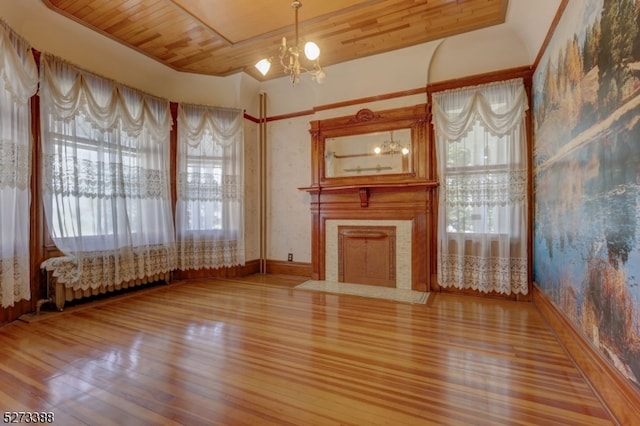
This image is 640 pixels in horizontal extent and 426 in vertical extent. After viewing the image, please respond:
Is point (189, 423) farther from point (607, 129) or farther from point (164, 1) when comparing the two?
point (164, 1)

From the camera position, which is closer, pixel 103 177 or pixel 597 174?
pixel 597 174

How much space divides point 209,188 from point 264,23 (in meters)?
→ 2.51

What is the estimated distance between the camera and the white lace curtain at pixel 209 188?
468 cm

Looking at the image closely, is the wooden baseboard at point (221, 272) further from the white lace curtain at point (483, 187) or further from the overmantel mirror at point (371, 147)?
the white lace curtain at point (483, 187)

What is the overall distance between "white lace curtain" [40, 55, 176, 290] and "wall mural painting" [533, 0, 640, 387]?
15.6 ft

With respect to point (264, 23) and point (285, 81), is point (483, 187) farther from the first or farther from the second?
point (285, 81)

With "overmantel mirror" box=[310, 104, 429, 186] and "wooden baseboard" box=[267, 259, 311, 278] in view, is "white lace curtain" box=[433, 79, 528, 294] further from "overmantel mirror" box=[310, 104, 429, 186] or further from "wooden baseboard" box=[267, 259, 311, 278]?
"wooden baseboard" box=[267, 259, 311, 278]

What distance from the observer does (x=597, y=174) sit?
6.01 feet

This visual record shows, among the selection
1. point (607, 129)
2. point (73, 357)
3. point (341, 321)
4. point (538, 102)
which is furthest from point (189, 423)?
point (538, 102)

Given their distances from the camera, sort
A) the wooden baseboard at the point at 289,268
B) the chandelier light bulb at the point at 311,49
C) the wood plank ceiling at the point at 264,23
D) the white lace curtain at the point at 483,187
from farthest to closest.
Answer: the wooden baseboard at the point at 289,268, the white lace curtain at the point at 483,187, the wood plank ceiling at the point at 264,23, the chandelier light bulb at the point at 311,49

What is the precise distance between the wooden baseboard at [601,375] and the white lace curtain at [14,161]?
4682 mm

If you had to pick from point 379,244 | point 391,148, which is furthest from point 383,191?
point 379,244

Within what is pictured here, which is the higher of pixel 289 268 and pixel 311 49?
pixel 311 49

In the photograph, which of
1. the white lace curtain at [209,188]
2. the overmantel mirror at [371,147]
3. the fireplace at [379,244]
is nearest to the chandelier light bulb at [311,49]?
the overmantel mirror at [371,147]
